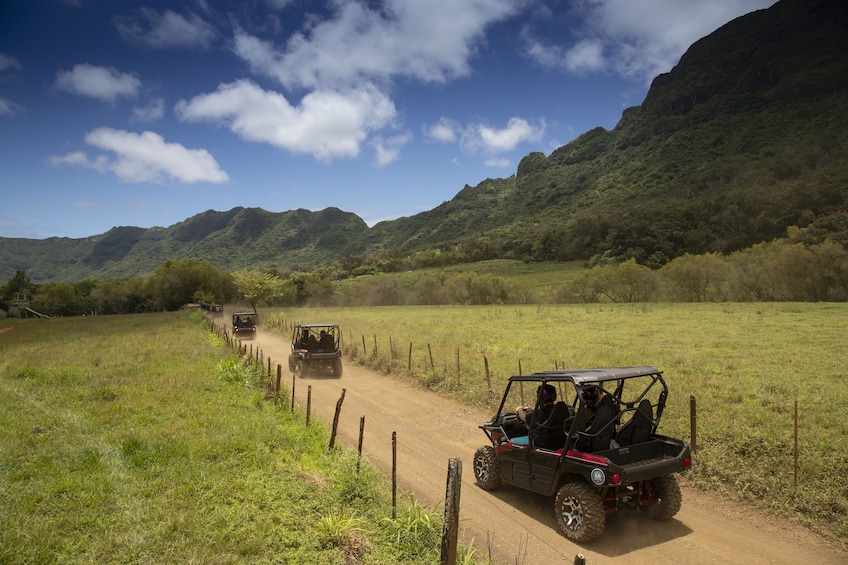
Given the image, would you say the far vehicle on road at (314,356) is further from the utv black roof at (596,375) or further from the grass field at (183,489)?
the utv black roof at (596,375)

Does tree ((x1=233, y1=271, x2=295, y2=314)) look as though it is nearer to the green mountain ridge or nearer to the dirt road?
the dirt road

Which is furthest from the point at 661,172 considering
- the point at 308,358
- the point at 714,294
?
the point at 308,358

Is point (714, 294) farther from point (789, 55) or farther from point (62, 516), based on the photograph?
point (789, 55)

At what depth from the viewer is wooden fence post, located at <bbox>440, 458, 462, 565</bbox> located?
4391 millimetres

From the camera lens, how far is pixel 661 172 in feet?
414

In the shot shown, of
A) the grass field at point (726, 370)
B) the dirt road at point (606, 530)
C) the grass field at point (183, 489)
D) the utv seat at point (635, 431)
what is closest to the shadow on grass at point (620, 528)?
the dirt road at point (606, 530)

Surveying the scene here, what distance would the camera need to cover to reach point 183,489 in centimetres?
623

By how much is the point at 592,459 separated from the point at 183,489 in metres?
5.57

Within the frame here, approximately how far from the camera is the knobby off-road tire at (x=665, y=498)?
6441 millimetres

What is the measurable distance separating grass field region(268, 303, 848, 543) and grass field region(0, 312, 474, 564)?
19.0 ft

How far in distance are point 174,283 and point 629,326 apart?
7496cm

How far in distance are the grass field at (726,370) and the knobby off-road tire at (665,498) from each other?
73.3 inches

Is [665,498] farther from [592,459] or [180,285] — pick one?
[180,285]

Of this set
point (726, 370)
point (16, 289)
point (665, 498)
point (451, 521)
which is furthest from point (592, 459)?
point (16, 289)
